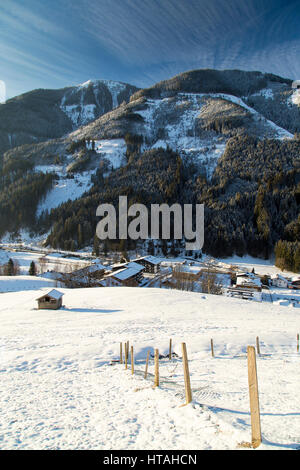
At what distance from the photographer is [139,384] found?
320 inches

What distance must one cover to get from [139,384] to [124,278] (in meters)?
39.7

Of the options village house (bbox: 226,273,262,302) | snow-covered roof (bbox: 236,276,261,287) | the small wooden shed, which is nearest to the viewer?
the small wooden shed

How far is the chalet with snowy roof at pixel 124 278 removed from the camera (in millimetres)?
47406

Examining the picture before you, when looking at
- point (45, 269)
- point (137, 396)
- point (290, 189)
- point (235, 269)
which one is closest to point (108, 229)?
point (45, 269)

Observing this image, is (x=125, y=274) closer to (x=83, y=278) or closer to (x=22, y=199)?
(x=83, y=278)

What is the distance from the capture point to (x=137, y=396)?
6.75 metres

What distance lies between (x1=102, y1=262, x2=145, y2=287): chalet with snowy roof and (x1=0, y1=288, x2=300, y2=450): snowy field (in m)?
24.7

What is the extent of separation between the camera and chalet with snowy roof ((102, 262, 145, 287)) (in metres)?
47.4

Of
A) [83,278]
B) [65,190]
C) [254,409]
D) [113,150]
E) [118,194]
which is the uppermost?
[113,150]

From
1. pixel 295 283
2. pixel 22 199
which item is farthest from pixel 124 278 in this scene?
pixel 22 199

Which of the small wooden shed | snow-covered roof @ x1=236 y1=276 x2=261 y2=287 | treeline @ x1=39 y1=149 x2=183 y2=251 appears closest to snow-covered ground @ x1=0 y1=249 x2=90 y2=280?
treeline @ x1=39 y1=149 x2=183 y2=251

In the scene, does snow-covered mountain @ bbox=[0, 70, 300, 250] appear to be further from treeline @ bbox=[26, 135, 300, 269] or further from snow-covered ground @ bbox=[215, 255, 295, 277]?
snow-covered ground @ bbox=[215, 255, 295, 277]

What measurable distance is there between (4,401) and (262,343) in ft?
49.1

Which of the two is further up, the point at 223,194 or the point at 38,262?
the point at 223,194
